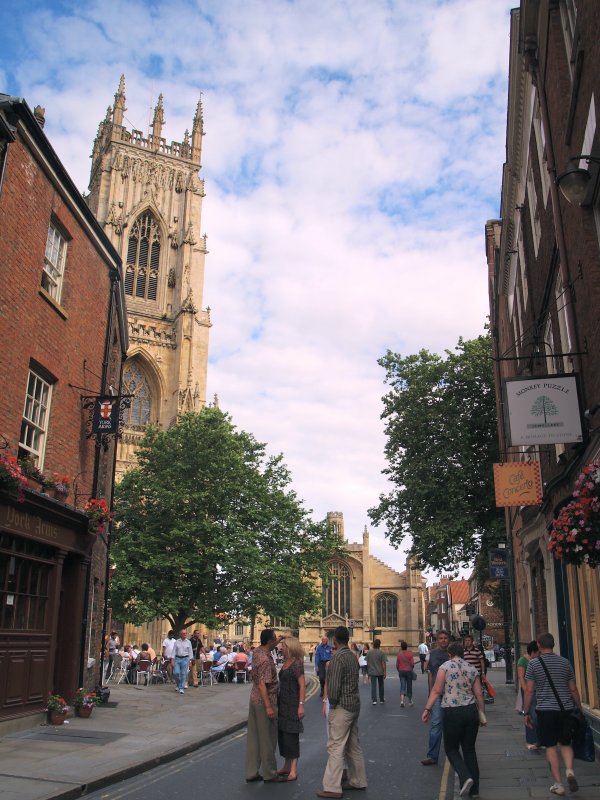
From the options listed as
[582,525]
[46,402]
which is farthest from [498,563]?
[582,525]

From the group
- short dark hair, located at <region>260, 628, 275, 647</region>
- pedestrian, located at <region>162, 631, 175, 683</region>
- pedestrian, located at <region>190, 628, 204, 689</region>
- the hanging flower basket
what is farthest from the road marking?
pedestrian, located at <region>190, 628, 204, 689</region>

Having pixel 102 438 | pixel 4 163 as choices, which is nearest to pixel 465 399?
pixel 102 438

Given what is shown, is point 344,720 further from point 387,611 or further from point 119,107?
point 387,611

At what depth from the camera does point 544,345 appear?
47.2 ft

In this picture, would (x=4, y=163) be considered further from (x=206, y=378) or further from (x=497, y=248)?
(x=206, y=378)

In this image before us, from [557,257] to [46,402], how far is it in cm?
914

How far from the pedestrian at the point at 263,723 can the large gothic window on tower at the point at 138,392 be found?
151 feet

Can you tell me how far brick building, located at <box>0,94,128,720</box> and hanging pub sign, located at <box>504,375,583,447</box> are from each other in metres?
7.38

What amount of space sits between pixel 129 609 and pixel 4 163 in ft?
72.4

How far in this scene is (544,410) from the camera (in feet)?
34.2

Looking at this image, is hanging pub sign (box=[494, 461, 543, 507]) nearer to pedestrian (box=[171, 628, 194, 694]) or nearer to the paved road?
the paved road

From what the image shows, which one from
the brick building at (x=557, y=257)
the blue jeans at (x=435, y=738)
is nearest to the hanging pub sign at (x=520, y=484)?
the brick building at (x=557, y=257)

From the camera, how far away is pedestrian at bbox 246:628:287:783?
8.17 meters

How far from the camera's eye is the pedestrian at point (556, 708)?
23.2ft
